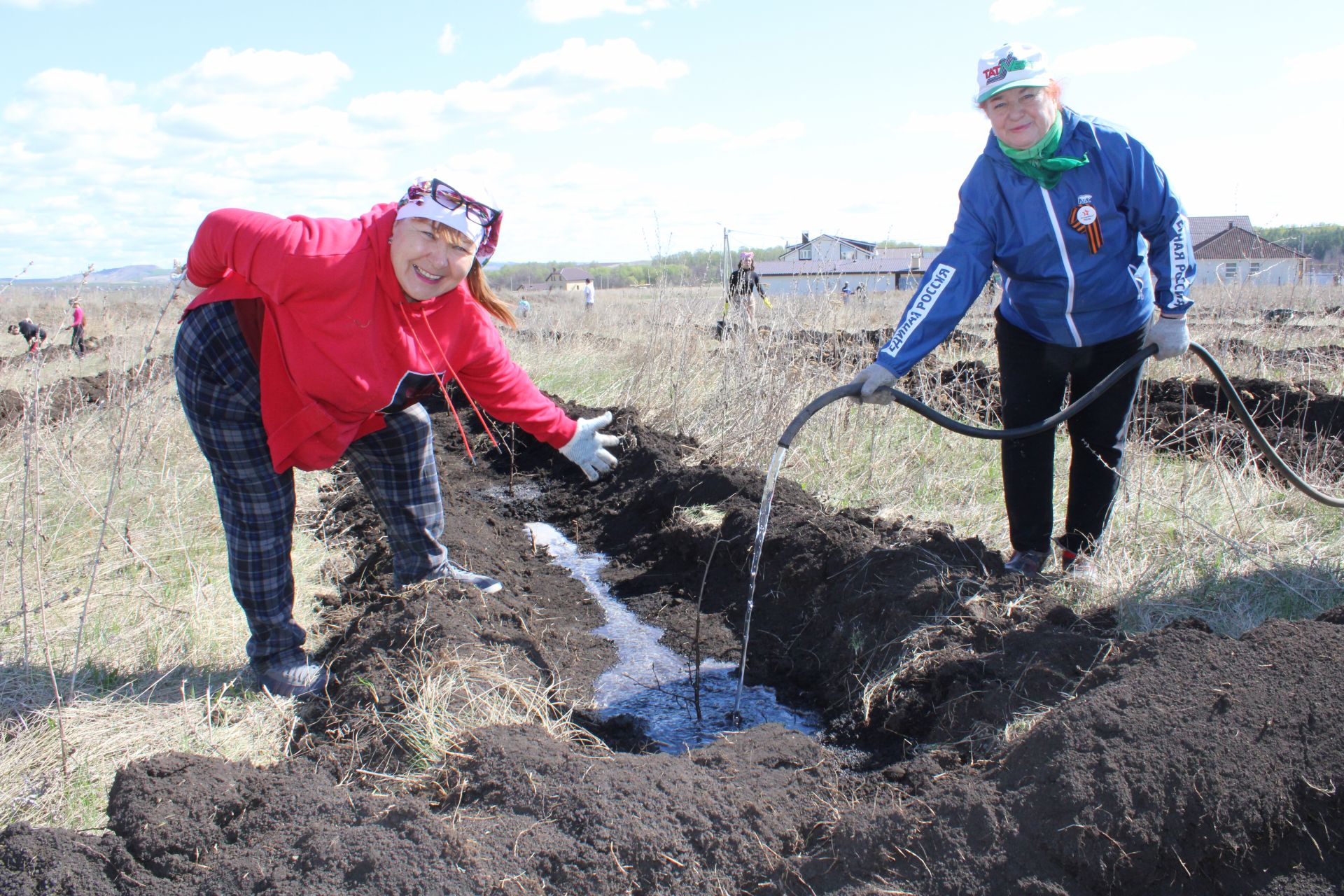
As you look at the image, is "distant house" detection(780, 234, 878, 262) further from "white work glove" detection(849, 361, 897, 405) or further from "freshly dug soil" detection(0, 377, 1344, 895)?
"freshly dug soil" detection(0, 377, 1344, 895)

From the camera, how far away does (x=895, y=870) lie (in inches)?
76.1

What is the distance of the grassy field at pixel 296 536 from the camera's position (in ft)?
9.25

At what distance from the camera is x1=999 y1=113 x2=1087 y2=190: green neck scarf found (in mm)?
3098

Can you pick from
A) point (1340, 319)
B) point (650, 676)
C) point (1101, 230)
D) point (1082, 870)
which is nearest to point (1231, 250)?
point (1340, 319)

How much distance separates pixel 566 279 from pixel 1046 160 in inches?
1389

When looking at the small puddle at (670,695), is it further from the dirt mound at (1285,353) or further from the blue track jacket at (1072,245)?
the dirt mound at (1285,353)

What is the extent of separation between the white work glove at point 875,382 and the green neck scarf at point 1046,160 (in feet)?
2.88

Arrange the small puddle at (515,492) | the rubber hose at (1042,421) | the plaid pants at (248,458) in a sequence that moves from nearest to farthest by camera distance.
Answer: the plaid pants at (248,458)
the rubber hose at (1042,421)
the small puddle at (515,492)

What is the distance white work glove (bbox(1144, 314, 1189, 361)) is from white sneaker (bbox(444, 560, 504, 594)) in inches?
110

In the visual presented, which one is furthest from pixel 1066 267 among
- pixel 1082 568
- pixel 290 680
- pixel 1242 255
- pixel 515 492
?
pixel 1242 255

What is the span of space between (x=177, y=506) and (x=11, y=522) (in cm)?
75

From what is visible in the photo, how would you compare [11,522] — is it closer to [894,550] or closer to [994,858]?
[894,550]

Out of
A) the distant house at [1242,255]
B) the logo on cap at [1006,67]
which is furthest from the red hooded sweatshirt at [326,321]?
the distant house at [1242,255]

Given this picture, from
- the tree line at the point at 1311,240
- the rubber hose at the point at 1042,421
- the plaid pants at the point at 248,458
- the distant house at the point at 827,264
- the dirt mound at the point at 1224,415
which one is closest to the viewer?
the plaid pants at the point at 248,458
